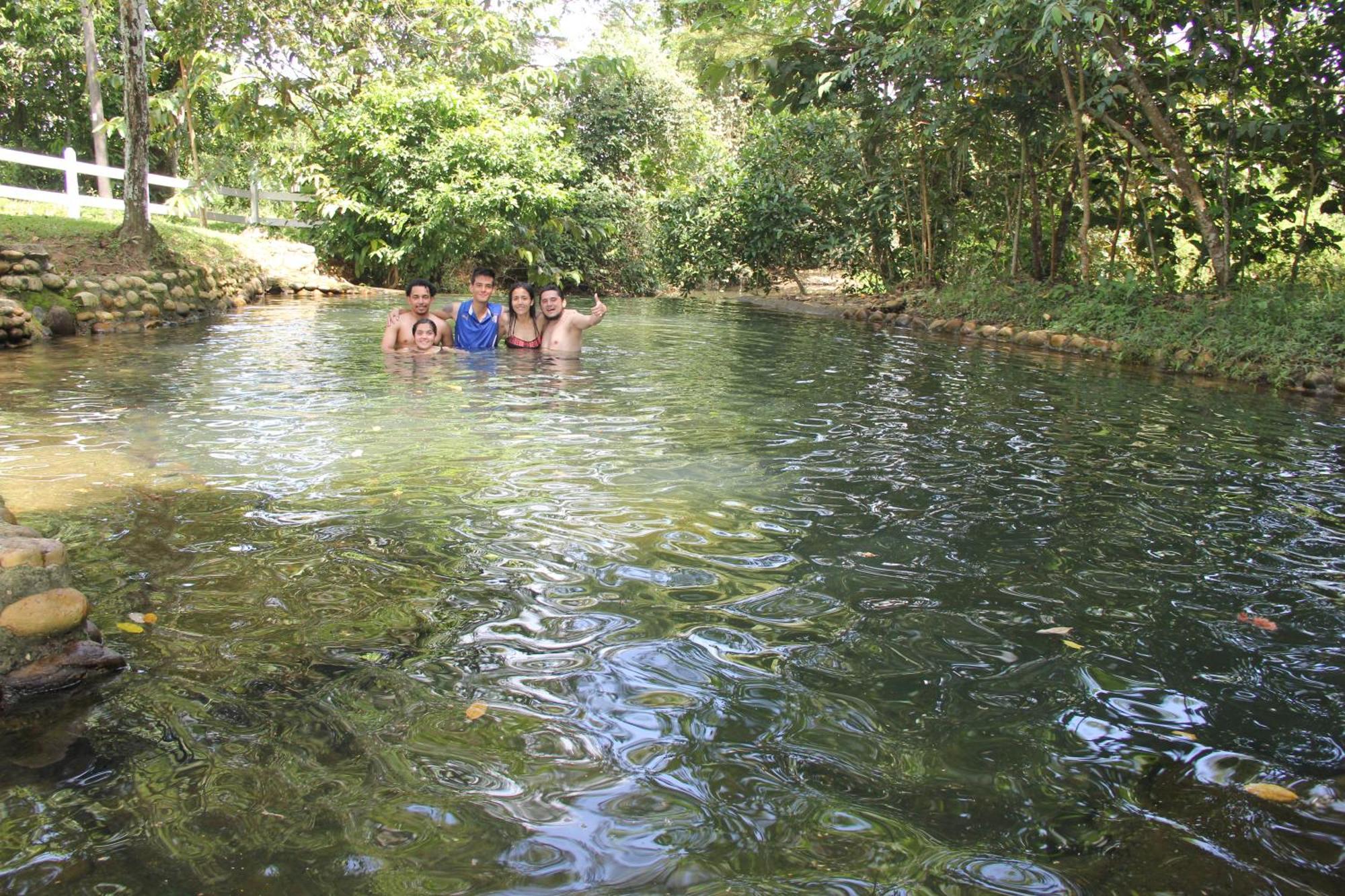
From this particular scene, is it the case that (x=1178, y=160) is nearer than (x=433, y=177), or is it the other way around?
(x=1178, y=160)

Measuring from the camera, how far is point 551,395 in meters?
7.66

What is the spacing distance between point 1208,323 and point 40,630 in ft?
36.8

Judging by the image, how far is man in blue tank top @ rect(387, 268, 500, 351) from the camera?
32.0 ft

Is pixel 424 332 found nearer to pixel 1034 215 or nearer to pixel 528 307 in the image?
pixel 528 307

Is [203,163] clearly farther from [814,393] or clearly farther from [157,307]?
[814,393]

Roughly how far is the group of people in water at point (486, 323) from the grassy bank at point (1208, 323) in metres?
6.37

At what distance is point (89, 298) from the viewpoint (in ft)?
35.9

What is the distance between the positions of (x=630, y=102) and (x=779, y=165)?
706cm

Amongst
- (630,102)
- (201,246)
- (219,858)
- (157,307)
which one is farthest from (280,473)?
(630,102)

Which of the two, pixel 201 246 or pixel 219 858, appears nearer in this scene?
pixel 219 858

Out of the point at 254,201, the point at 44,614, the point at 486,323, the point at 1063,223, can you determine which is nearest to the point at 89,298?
the point at 486,323

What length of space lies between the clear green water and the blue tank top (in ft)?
12.1

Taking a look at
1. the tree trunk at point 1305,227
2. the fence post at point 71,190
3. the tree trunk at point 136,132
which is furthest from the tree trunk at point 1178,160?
the fence post at point 71,190

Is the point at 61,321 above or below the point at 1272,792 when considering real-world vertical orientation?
above
